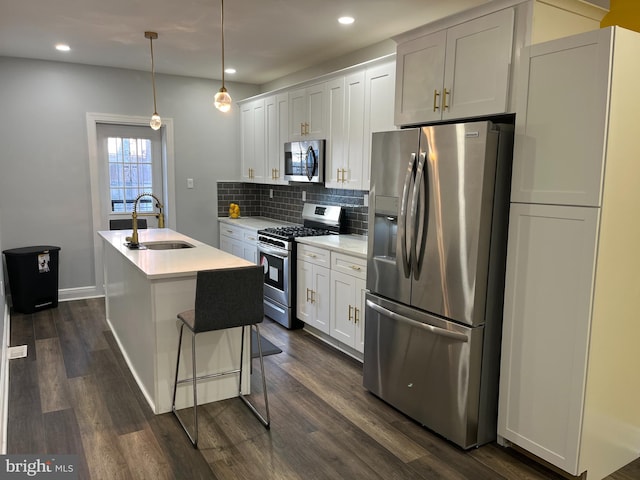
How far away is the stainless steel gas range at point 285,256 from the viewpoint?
177 inches

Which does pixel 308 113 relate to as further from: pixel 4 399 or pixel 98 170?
pixel 4 399

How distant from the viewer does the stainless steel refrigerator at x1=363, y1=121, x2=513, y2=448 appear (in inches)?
97.3

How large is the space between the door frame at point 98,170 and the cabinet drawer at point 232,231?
1.98 ft

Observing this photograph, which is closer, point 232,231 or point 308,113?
point 308,113

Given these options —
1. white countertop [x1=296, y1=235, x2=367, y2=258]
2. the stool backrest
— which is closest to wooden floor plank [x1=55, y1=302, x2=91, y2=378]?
the stool backrest

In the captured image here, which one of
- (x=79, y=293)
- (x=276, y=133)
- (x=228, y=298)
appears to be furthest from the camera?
(x=79, y=293)

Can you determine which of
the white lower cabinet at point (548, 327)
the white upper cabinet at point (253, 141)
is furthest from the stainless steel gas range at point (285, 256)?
the white lower cabinet at point (548, 327)

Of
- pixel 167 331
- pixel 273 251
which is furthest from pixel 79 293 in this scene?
pixel 167 331

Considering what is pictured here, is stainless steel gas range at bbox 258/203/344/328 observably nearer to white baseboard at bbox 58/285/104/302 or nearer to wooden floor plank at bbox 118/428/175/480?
wooden floor plank at bbox 118/428/175/480

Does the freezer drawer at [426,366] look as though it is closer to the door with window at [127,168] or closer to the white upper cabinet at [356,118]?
the white upper cabinet at [356,118]

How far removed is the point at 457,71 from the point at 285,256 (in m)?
2.40

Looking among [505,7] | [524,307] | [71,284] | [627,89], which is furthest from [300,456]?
[71,284]

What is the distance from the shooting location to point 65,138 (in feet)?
17.3

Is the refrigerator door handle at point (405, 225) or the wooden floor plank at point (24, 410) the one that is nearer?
the wooden floor plank at point (24, 410)
